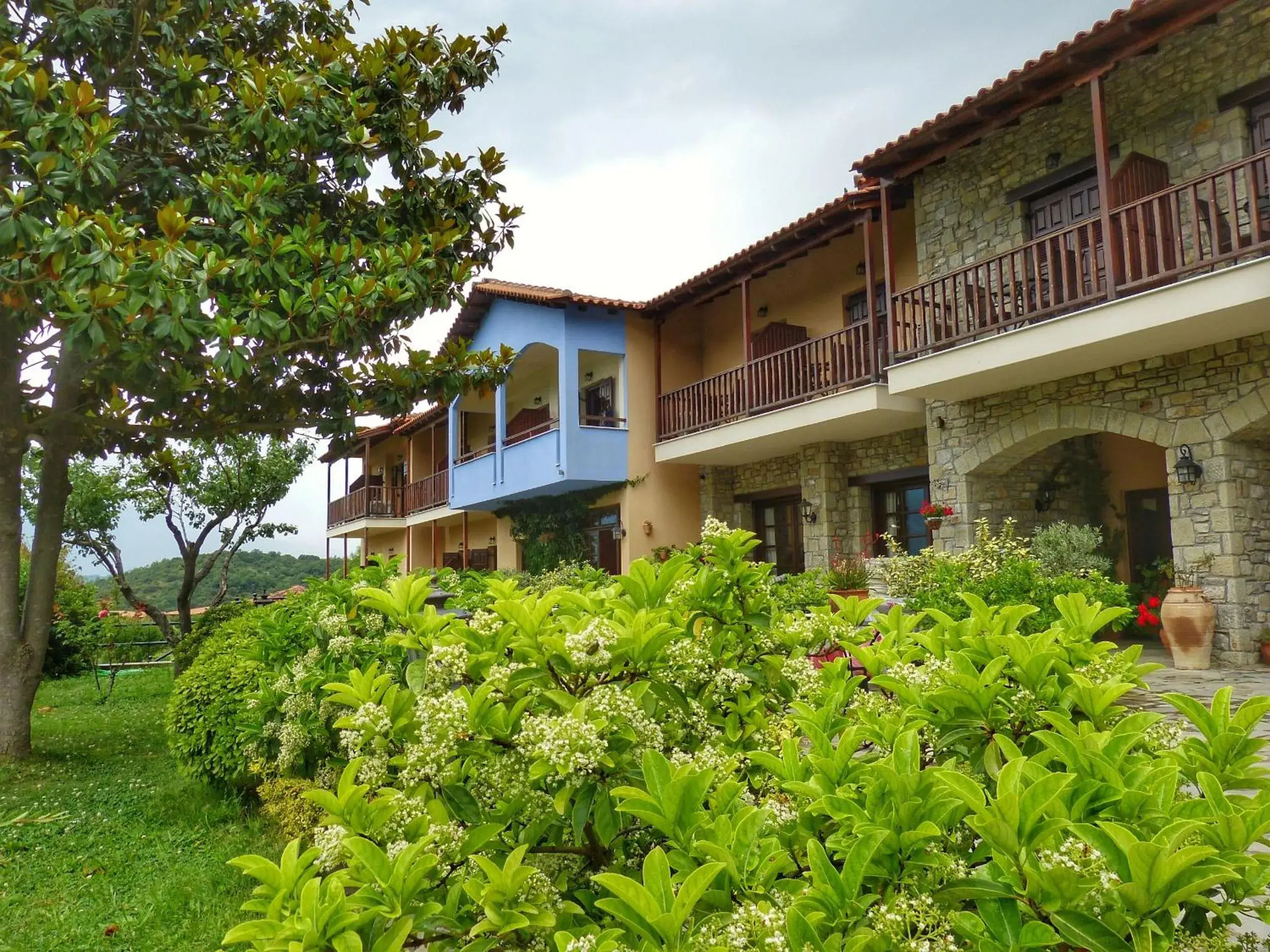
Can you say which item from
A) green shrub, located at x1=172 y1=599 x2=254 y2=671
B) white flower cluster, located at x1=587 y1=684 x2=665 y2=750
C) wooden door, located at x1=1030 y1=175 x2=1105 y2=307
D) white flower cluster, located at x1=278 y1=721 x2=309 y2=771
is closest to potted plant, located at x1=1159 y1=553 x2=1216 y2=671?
wooden door, located at x1=1030 y1=175 x2=1105 y2=307

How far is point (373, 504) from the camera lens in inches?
1000

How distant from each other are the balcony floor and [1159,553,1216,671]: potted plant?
3.79 metres

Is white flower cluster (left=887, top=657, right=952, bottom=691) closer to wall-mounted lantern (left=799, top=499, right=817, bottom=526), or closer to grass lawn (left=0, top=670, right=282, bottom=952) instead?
grass lawn (left=0, top=670, right=282, bottom=952)

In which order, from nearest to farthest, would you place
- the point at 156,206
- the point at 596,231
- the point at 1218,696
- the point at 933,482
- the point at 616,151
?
the point at 1218,696 → the point at 156,206 → the point at 933,482 → the point at 616,151 → the point at 596,231

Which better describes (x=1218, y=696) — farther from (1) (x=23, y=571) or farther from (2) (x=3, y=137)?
(1) (x=23, y=571)

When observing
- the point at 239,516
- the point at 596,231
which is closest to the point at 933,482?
the point at 239,516

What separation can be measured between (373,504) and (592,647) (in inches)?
987

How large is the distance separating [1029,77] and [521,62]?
5.24 meters

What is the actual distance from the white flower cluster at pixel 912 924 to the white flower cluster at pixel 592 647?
2.44 ft

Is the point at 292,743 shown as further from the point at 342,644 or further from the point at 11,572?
the point at 11,572

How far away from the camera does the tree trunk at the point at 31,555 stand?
719 centimetres

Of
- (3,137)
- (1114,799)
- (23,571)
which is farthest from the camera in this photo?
(23,571)

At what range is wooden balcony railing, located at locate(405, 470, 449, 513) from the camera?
71.3 feet

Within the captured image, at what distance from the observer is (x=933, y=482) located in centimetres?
1055
